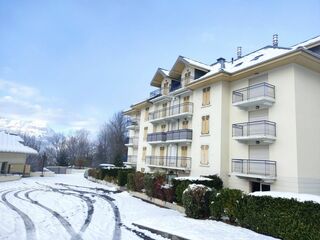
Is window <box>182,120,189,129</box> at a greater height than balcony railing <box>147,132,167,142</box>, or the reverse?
window <box>182,120,189,129</box>

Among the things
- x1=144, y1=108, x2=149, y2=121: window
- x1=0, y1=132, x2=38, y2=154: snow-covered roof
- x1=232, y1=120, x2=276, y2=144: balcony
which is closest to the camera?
x1=232, y1=120, x2=276, y2=144: balcony

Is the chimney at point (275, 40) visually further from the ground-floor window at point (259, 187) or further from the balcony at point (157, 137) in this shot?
the balcony at point (157, 137)

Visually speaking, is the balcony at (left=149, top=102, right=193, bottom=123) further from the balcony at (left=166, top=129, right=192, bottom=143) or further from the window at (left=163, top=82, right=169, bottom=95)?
the window at (left=163, top=82, right=169, bottom=95)

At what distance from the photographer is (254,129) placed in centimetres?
2053

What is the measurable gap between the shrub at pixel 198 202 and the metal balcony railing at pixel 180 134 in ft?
40.1

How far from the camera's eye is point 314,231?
992cm

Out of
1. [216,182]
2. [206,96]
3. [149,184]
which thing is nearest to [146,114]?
[206,96]

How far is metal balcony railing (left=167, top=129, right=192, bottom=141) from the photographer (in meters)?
27.3

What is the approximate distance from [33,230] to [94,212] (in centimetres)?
496

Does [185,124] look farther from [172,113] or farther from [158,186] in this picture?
[158,186]

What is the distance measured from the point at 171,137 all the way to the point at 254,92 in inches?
449

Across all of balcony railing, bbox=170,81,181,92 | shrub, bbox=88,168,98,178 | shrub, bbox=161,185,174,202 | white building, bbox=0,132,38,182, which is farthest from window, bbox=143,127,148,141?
white building, bbox=0,132,38,182

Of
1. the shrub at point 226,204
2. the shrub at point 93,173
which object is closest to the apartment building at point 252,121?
the shrub at point 226,204

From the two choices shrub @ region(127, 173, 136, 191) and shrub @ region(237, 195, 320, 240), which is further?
shrub @ region(127, 173, 136, 191)
